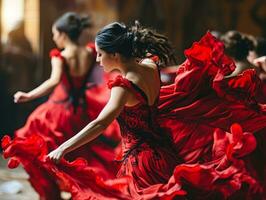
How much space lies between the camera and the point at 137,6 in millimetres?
8773

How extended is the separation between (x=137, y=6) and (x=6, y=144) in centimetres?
536

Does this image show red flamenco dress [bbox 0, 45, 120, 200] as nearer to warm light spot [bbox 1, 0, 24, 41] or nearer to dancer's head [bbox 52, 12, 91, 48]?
dancer's head [bbox 52, 12, 91, 48]

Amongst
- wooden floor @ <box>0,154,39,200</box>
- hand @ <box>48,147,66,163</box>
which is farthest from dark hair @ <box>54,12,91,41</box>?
hand @ <box>48,147,66,163</box>

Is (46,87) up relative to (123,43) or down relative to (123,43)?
down

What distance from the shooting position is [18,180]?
20.7ft

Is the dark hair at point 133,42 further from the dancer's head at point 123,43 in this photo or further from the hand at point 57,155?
the hand at point 57,155

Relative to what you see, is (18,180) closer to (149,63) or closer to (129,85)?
Answer: (149,63)

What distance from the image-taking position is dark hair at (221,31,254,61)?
507cm

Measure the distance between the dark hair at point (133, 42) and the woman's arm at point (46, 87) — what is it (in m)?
1.39

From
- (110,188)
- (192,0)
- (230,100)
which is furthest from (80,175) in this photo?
(192,0)

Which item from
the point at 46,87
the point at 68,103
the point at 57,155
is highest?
the point at 57,155

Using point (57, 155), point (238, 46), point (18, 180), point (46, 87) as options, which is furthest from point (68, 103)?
point (57, 155)

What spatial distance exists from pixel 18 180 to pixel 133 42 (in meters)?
3.19

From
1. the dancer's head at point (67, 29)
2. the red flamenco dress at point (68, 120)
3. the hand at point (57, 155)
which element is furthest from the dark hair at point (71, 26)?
the hand at point (57, 155)
